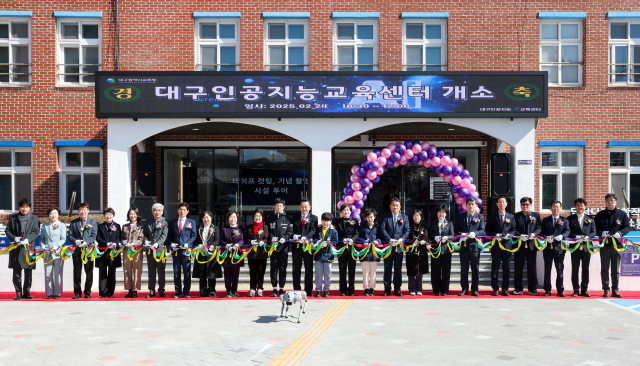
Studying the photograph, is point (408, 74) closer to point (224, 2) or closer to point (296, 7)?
point (296, 7)

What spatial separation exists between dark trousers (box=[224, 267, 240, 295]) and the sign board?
3.67m

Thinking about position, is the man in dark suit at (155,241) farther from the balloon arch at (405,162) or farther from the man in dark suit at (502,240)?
the man in dark suit at (502,240)

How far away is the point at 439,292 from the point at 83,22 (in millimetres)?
10658

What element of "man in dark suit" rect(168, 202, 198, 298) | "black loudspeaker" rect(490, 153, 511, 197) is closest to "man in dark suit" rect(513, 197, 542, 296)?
"black loudspeaker" rect(490, 153, 511, 197)

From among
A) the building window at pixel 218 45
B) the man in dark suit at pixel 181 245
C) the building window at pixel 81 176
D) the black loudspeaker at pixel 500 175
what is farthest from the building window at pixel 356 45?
Answer: the building window at pixel 81 176

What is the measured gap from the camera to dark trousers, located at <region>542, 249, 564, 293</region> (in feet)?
35.9

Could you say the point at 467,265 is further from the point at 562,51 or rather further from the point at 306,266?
the point at 562,51

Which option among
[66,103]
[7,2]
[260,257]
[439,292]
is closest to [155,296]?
[260,257]

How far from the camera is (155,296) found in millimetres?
11141

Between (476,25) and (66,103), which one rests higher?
(476,25)

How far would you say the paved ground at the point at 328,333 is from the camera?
20.8ft

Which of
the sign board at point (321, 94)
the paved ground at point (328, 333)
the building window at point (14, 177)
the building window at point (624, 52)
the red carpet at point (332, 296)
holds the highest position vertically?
the building window at point (624, 52)

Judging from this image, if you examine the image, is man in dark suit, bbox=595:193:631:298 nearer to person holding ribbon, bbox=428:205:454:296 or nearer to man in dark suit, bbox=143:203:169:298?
person holding ribbon, bbox=428:205:454:296

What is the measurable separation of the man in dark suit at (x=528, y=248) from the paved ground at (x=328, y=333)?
0.72m
